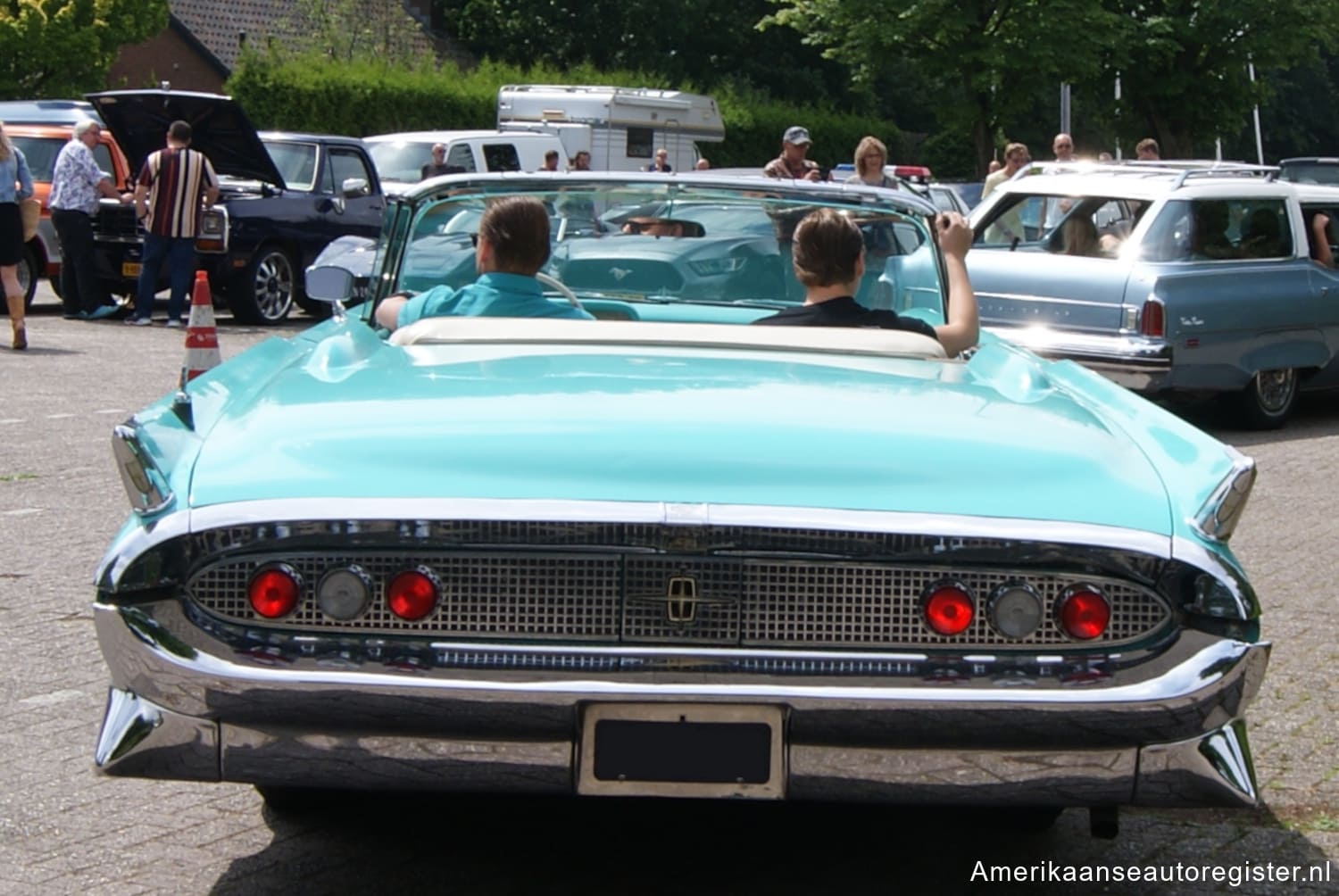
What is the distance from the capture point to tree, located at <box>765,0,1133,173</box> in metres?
31.3

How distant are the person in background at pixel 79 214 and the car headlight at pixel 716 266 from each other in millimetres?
12654

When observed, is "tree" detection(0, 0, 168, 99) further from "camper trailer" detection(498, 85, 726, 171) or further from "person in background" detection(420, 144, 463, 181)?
"person in background" detection(420, 144, 463, 181)

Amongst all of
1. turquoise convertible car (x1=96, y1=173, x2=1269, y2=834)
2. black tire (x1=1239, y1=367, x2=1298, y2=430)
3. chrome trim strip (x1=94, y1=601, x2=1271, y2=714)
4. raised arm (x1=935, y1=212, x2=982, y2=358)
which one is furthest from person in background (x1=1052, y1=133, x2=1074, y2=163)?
chrome trim strip (x1=94, y1=601, x2=1271, y2=714)

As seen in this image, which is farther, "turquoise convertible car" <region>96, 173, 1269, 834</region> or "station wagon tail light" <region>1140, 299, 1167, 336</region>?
"station wagon tail light" <region>1140, 299, 1167, 336</region>

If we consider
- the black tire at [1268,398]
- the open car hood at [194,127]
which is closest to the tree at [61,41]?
the open car hood at [194,127]

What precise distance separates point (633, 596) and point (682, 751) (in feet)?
0.88

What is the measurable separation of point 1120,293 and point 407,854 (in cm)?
889

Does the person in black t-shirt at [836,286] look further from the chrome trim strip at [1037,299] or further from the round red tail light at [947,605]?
the chrome trim strip at [1037,299]

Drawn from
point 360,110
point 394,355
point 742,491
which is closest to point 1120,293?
point 394,355

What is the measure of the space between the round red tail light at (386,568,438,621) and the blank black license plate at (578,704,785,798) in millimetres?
333

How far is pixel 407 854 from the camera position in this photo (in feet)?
13.9

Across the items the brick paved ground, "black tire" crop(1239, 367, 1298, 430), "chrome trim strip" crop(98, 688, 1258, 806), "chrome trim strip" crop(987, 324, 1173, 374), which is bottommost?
"black tire" crop(1239, 367, 1298, 430)

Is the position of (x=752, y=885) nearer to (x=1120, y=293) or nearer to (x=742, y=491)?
(x=742, y=491)

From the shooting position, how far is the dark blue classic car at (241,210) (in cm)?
1778
